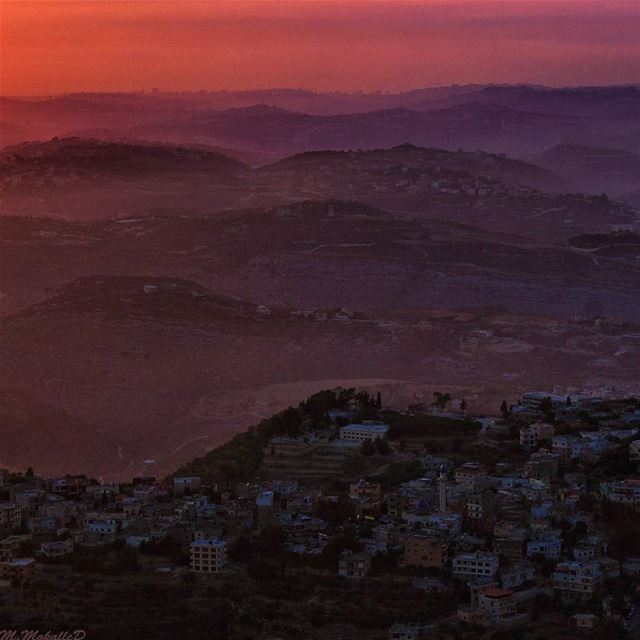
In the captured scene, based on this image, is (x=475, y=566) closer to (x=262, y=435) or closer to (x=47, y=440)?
(x=262, y=435)

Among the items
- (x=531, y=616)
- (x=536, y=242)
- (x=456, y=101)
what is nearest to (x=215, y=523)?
(x=531, y=616)

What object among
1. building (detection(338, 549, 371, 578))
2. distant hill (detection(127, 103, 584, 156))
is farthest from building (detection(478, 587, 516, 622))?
distant hill (detection(127, 103, 584, 156))

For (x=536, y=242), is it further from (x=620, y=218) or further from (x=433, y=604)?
(x=433, y=604)

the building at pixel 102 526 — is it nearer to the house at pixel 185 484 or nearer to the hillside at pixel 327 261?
the house at pixel 185 484

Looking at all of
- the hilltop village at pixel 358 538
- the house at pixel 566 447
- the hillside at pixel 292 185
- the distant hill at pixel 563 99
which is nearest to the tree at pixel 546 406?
the hilltop village at pixel 358 538

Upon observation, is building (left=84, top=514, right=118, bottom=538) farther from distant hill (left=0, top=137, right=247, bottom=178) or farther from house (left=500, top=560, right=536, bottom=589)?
distant hill (left=0, top=137, right=247, bottom=178)
